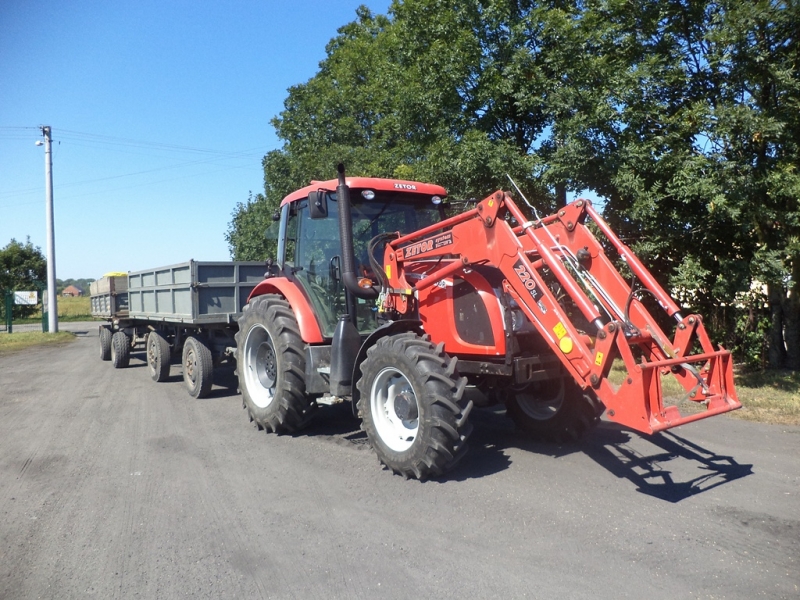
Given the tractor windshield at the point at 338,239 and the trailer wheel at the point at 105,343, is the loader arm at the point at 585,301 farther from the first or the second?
the trailer wheel at the point at 105,343

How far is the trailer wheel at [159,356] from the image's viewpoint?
440 inches

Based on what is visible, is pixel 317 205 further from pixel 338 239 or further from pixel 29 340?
pixel 29 340

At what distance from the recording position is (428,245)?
591 centimetres

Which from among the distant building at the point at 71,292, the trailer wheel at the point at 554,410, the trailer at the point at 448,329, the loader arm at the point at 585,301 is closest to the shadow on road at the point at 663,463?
the trailer wheel at the point at 554,410

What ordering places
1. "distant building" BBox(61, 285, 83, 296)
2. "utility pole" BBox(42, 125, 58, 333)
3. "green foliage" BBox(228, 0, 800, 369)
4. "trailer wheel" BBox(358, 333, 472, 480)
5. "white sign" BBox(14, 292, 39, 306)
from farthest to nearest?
"distant building" BBox(61, 285, 83, 296), "white sign" BBox(14, 292, 39, 306), "utility pole" BBox(42, 125, 58, 333), "green foliage" BBox(228, 0, 800, 369), "trailer wheel" BBox(358, 333, 472, 480)

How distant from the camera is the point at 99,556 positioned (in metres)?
4.06

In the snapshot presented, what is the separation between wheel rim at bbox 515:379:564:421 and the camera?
6.30 meters

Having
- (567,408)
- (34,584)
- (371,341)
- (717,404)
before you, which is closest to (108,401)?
(371,341)

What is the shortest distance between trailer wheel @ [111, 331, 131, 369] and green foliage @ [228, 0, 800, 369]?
6903 mm

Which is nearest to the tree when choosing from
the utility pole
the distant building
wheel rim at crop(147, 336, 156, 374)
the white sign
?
the white sign

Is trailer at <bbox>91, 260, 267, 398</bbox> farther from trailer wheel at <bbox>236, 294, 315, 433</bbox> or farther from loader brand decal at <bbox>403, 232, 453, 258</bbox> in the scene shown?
loader brand decal at <bbox>403, 232, 453, 258</bbox>

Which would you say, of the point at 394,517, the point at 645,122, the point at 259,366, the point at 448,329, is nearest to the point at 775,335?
the point at 645,122

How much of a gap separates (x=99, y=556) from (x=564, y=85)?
29.7ft

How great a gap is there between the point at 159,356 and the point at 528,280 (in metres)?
8.14
